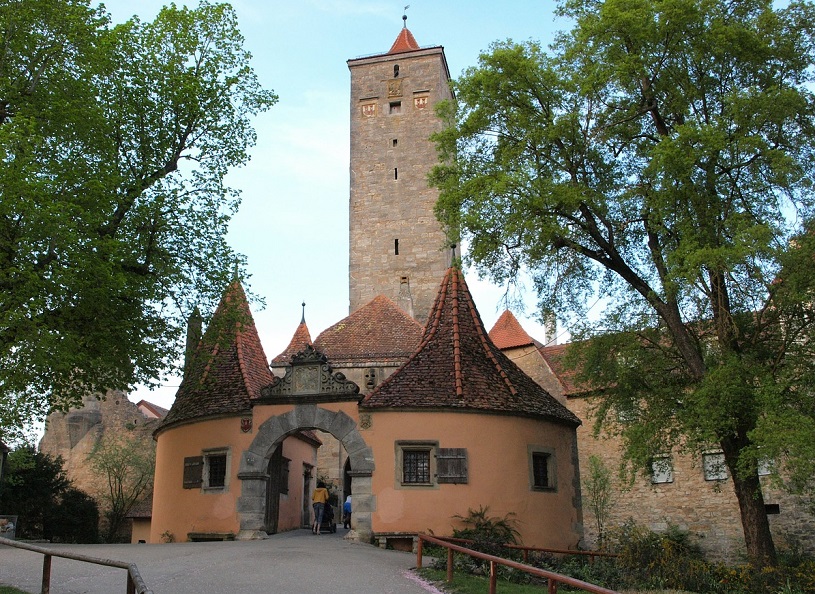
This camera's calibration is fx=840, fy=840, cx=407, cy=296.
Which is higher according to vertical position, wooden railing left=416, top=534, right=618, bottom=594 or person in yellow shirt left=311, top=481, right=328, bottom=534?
person in yellow shirt left=311, top=481, right=328, bottom=534

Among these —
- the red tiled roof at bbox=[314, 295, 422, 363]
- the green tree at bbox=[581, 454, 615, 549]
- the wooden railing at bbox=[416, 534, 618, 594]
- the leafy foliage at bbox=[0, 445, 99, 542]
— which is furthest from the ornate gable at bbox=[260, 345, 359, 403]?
the leafy foliage at bbox=[0, 445, 99, 542]

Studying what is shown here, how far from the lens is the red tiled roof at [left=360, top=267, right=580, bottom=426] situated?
647 inches

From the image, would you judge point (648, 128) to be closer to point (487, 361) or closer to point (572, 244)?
point (572, 244)

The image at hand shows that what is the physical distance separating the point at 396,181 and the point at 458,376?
2273cm

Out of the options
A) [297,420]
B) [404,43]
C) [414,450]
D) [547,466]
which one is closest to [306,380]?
[297,420]

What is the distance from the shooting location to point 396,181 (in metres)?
38.5

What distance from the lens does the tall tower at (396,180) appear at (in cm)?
3656

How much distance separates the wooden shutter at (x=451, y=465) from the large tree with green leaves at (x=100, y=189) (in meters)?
5.58

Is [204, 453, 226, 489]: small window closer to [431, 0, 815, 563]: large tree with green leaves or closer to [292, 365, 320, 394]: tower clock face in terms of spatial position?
[292, 365, 320, 394]: tower clock face

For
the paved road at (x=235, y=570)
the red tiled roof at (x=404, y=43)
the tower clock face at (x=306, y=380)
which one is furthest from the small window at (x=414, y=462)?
the red tiled roof at (x=404, y=43)

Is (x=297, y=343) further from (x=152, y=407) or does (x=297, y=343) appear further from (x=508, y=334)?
(x=152, y=407)

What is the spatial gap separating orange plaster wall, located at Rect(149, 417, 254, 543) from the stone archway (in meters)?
0.20

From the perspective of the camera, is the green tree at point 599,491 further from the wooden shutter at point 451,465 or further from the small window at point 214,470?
the small window at point 214,470

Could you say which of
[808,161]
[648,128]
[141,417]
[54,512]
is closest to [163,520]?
[648,128]
